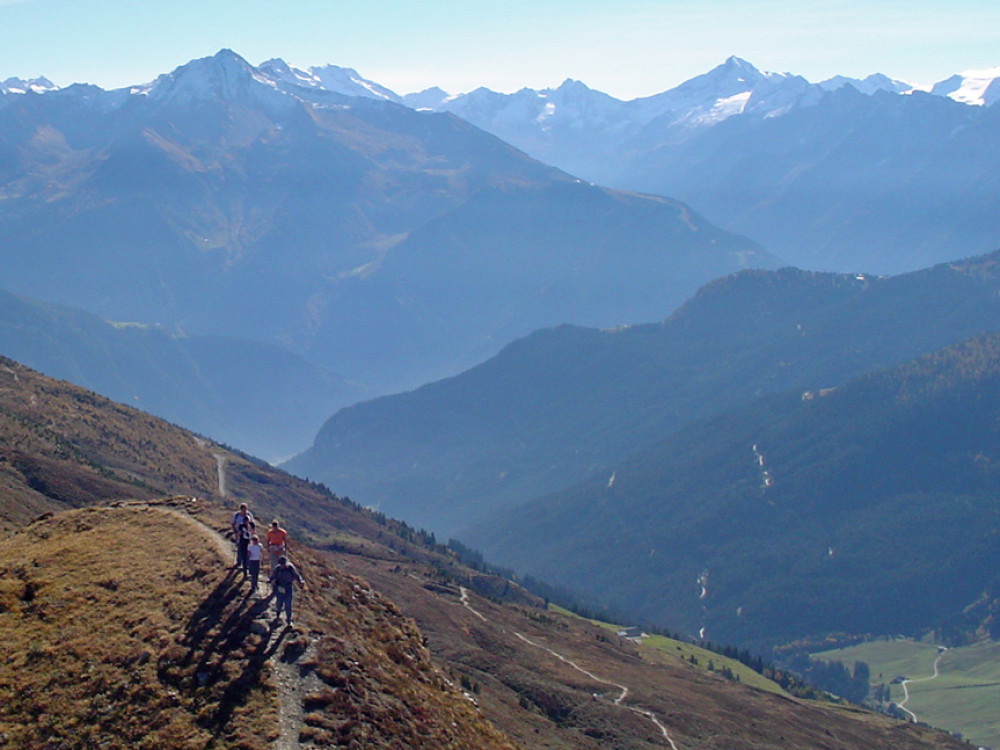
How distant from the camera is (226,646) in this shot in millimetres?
45188

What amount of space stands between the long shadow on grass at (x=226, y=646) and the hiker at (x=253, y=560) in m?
0.68

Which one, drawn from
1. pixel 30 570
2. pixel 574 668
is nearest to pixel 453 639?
pixel 574 668

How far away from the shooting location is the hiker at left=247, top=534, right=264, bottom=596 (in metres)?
49.7

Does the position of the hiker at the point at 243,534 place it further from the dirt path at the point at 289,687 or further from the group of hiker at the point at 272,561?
the dirt path at the point at 289,687

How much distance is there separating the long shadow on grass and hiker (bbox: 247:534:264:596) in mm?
677

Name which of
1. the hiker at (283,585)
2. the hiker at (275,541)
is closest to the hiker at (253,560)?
the hiker at (275,541)

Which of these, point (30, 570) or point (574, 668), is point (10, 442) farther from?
point (30, 570)

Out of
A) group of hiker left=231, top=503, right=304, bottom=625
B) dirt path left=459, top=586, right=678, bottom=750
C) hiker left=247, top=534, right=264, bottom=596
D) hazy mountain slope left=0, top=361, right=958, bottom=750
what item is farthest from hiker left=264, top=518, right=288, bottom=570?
dirt path left=459, top=586, right=678, bottom=750

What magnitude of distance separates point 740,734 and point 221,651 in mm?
89030

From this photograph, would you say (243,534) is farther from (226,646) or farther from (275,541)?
(226,646)

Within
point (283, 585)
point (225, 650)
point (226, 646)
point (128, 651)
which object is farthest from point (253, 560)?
point (128, 651)

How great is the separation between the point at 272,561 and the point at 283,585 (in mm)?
4740

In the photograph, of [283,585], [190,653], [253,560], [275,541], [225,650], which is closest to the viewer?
[190,653]

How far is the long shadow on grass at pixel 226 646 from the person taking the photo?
41.9 meters
